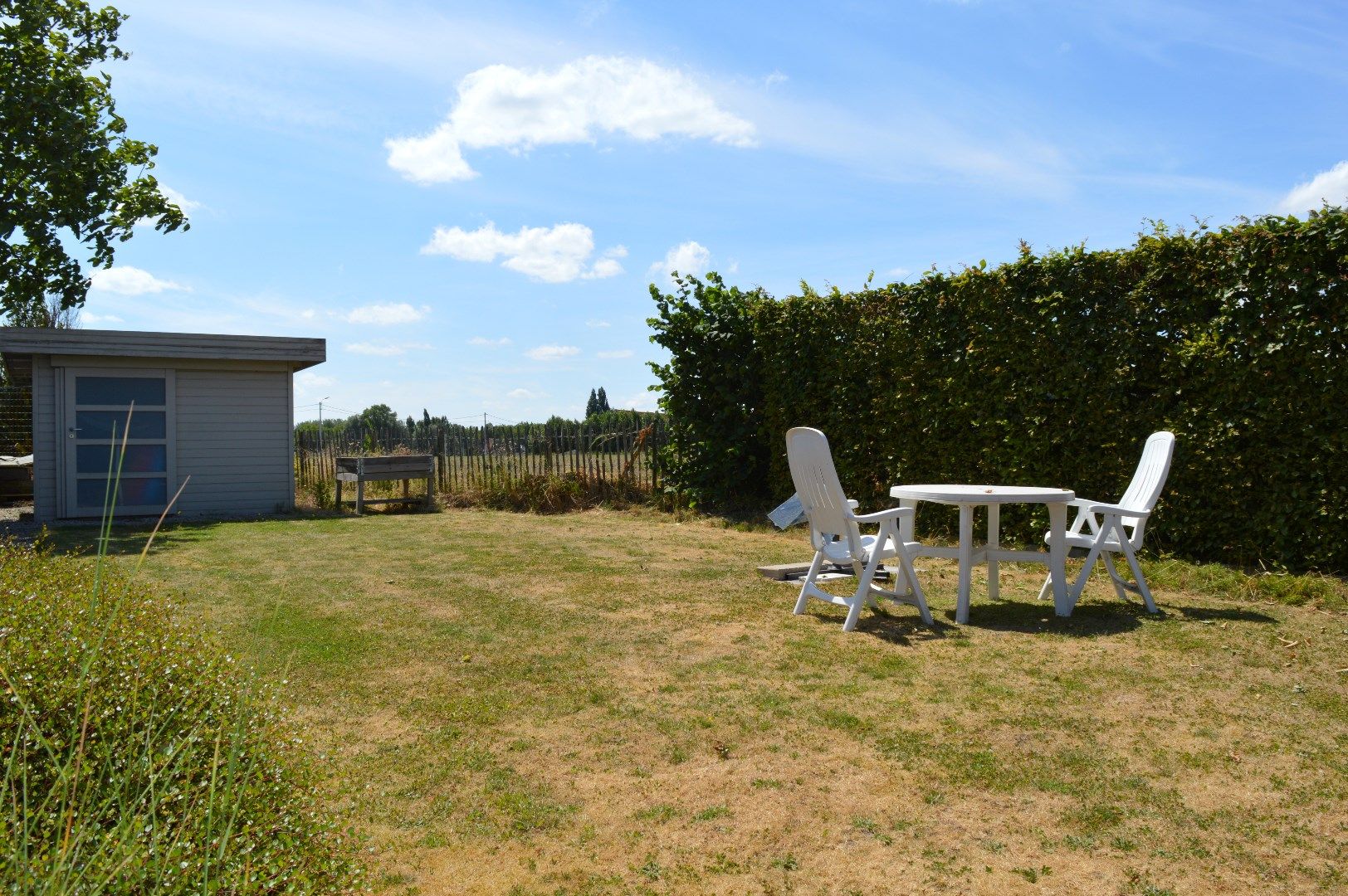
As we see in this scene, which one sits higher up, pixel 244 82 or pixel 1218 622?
pixel 244 82

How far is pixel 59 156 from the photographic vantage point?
15.4m

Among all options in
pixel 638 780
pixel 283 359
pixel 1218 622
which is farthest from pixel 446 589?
pixel 283 359

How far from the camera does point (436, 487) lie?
1644 cm

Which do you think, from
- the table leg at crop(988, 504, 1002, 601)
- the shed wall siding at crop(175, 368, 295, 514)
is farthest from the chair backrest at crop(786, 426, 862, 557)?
the shed wall siding at crop(175, 368, 295, 514)

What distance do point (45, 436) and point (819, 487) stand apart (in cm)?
1227

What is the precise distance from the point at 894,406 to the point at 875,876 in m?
7.73

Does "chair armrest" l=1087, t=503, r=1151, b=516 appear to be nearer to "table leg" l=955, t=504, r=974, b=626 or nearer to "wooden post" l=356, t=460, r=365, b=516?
"table leg" l=955, t=504, r=974, b=626

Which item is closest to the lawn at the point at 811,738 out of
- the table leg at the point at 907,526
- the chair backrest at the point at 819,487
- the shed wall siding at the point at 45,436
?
the table leg at the point at 907,526

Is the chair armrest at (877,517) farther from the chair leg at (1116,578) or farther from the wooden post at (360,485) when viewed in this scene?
the wooden post at (360,485)

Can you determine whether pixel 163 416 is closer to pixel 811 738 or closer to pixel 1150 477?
pixel 811 738

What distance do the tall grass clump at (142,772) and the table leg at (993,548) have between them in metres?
4.79

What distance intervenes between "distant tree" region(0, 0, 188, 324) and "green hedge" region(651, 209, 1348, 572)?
40.0 ft

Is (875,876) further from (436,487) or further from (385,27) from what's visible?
(436,487)

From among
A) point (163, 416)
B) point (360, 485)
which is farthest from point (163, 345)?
point (360, 485)
